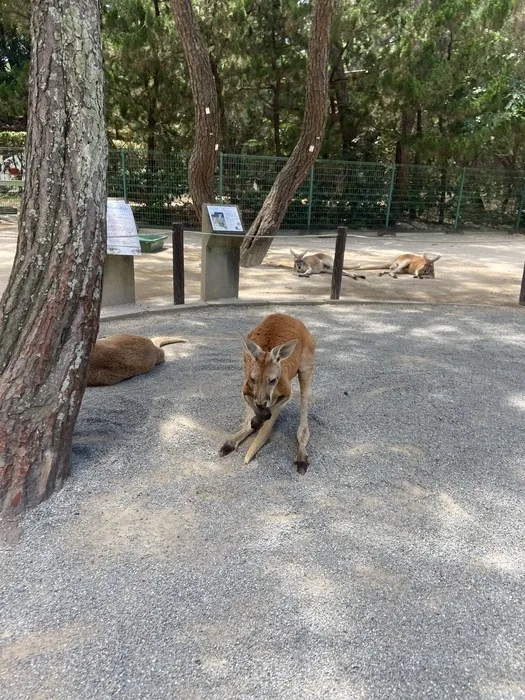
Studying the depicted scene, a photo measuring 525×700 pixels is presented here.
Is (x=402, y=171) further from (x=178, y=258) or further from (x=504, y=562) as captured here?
(x=504, y=562)

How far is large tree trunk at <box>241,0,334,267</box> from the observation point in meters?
9.52

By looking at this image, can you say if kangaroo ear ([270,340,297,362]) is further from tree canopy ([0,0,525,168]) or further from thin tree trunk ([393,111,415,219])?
thin tree trunk ([393,111,415,219])

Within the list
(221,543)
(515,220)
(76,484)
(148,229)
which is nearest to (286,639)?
(221,543)

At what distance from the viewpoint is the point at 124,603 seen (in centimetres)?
232

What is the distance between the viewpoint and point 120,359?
454cm

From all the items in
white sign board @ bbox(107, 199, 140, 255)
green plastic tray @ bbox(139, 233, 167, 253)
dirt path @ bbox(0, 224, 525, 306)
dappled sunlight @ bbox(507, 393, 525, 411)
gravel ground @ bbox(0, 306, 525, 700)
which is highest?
white sign board @ bbox(107, 199, 140, 255)

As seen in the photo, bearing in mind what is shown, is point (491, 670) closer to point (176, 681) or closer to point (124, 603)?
point (176, 681)

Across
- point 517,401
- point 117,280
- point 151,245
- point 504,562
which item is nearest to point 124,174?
point 151,245

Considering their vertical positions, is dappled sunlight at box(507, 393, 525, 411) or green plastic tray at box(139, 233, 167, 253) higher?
green plastic tray at box(139, 233, 167, 253)

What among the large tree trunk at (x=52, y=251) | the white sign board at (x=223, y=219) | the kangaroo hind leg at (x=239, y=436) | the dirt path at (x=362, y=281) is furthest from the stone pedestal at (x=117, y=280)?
the large tree trunk at (x=52, y=251)

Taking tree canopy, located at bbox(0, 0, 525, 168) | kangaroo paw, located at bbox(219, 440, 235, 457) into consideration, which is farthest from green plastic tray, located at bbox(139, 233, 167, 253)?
kangaroo paw, located at bbox(219, 440, 235, 457)

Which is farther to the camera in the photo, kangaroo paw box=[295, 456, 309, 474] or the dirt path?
the dirt path

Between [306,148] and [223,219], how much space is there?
4.23 metres

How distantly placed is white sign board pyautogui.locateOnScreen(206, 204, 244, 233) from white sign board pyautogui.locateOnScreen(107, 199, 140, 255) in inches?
39.7
